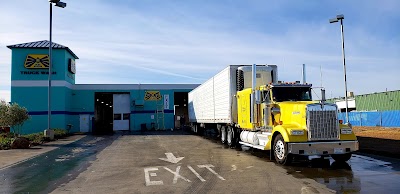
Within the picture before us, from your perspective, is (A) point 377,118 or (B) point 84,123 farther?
(B) point 84,123

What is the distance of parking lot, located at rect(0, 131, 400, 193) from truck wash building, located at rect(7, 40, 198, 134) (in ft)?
80.7

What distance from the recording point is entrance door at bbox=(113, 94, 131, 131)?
4400cm

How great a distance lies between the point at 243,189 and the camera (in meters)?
8.29

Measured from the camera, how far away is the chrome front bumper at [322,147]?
444 inches

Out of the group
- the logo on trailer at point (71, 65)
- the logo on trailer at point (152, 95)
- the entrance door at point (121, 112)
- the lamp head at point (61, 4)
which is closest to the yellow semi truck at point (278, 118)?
the lamp head at point (61, 4)

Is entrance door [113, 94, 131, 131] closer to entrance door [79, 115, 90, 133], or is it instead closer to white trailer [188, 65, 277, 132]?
entrance door [79, 115, 90, 133]

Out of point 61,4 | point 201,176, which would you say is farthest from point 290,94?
point 61,4

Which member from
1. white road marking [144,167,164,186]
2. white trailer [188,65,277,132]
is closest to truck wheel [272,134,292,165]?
white road marking [144,167,164,186]

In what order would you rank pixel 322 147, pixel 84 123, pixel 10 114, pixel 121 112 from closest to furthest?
pixel 322 147 < pixel 10 114 < pixel 84 123 < pixel 121 112

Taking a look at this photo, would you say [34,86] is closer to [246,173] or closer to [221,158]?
[221,158]

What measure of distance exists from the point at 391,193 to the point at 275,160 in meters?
5.70

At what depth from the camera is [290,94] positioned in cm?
1373

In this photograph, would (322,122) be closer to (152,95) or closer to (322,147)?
(322,147)

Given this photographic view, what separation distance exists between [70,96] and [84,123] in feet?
11.7
